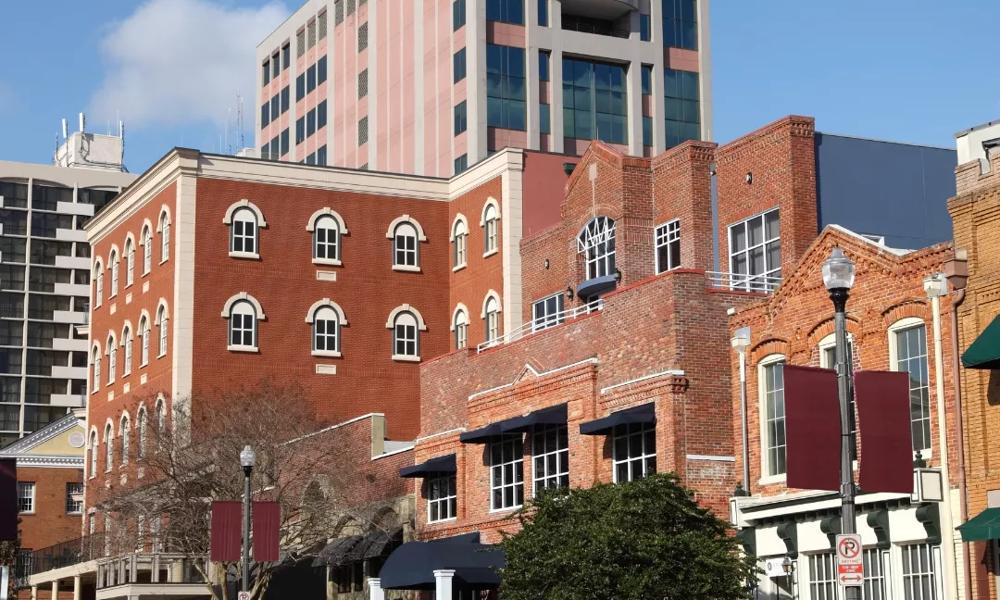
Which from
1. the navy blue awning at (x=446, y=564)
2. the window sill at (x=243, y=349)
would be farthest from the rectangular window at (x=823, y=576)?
the window sill at (x=243, y=349)

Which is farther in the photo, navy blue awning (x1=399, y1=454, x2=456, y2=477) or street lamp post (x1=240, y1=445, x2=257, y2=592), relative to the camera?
navy blue awning (x1=399, y1=454, x2=456, y2=477)

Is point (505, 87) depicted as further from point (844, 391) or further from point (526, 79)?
point (844, 391)

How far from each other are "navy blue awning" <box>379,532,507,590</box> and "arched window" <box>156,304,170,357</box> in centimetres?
2164

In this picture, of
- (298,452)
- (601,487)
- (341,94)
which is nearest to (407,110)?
(341,94)

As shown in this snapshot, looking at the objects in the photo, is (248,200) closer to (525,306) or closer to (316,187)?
(316,187)

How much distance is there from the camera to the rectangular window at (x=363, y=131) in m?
89.6

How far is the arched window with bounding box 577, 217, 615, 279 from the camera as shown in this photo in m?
50.4

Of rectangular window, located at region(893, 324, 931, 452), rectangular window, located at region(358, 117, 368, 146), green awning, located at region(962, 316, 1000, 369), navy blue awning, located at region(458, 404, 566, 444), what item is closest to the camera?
green awning, located at region(962, 316, 1000, 369)

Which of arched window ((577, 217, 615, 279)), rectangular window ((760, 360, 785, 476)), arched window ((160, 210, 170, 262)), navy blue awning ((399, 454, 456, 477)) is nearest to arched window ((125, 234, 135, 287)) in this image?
arched window ((160, 210, 170, 262))

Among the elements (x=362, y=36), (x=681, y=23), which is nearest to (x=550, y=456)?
(x=681, y=23)

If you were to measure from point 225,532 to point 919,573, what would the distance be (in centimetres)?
1716

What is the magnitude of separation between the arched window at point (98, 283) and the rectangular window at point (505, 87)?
62.0ft

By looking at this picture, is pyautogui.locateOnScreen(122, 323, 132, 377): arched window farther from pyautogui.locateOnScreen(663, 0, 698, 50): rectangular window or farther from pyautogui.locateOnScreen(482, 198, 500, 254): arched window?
pyautogui.locateOnScreen(663, 0, 698, 50): rectangular window

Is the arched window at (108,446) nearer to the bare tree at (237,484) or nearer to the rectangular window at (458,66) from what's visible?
the bare tree at (237,484)
